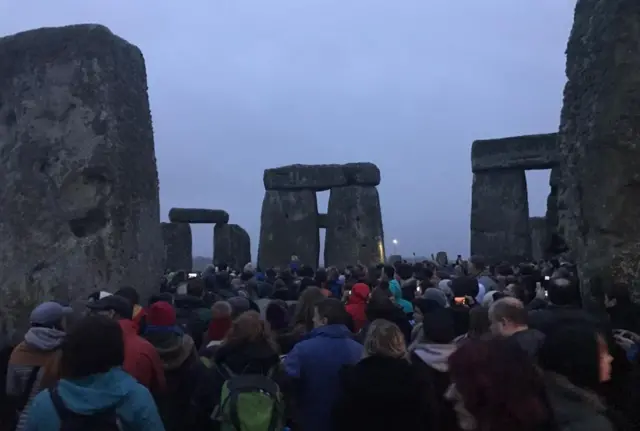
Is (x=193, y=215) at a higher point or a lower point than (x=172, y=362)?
higher

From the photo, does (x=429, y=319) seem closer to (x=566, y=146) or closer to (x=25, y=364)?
(x=25, y=364)

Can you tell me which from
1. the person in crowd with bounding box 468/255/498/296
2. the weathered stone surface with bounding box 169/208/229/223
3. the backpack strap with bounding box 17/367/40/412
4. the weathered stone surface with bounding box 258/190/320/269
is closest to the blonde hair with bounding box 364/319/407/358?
the backpack strap with bounding box 17/367/40/412

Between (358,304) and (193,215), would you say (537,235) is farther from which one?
(358,304)

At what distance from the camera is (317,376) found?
136 inches

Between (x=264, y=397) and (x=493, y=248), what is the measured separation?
15.5 m

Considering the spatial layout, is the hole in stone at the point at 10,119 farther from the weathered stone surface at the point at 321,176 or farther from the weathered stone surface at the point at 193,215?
the weathered stone surface at the point at 193,215

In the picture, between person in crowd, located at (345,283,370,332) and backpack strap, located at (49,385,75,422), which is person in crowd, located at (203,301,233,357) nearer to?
person in crowd, located at (345,283,370,332)

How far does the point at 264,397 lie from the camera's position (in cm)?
302

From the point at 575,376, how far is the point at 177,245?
65.1 ft

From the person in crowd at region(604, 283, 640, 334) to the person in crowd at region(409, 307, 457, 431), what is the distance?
1377 millimetres

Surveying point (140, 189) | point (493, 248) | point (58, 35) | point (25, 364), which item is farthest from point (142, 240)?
point (493, 248)

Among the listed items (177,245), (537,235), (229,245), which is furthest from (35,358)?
(229,245)

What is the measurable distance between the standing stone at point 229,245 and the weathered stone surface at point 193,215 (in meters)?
0.44

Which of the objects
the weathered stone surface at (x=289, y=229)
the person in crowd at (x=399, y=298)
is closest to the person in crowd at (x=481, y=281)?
the person in crowd at (x=399, y=298)
